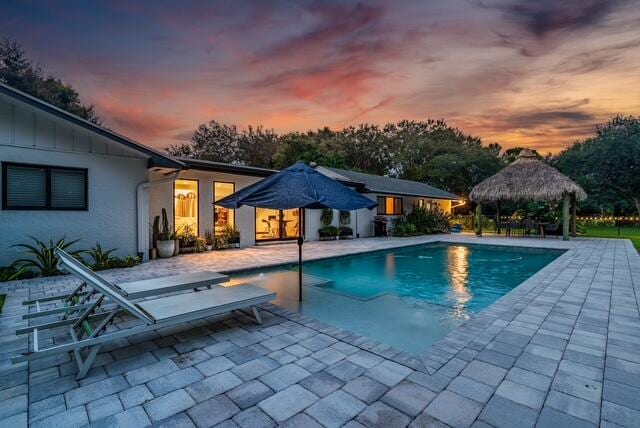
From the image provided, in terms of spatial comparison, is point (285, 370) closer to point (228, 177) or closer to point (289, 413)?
point (289, 413)

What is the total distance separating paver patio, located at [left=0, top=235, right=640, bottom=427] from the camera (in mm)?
2215

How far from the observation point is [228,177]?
41.4 feet

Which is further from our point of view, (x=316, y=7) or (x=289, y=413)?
(x=316, y=7)

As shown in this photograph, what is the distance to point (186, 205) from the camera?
11.9m

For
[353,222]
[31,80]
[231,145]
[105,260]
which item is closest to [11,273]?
[105,260]

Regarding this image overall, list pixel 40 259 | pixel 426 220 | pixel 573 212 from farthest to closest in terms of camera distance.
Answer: pixel 426 220 < pixel 573 212 < pixel 40 259

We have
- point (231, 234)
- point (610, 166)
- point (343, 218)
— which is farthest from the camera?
point (610, 166)

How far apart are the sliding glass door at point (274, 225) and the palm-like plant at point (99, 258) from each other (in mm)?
6899

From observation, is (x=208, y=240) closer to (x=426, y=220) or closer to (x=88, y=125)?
(x=88, y=125)

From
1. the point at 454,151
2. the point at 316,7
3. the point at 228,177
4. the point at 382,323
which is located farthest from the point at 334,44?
the point at 454,151

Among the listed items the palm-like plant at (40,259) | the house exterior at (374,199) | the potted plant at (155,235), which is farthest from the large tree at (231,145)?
the palm-like plant at (40,259)

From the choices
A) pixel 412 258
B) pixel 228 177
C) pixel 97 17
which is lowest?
pixel 412 258

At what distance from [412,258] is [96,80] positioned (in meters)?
14.2

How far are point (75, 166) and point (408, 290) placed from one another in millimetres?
9068
